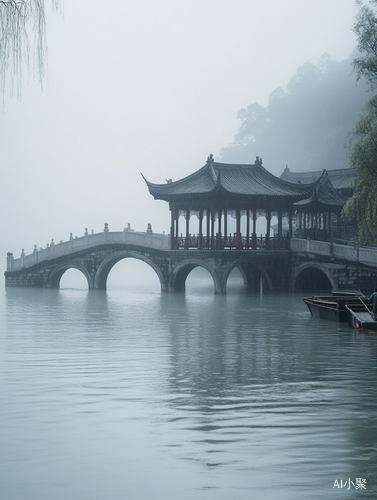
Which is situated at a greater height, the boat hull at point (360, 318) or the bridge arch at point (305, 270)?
the bridge arch at point (305, 270)

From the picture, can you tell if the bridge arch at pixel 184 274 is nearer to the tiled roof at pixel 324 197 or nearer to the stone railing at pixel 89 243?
the stone railing at pixel 89 243

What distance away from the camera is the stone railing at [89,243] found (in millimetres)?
39125

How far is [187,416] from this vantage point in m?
9.20

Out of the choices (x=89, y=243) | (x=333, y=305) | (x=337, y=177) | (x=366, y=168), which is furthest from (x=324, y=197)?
(x=333, y=305)

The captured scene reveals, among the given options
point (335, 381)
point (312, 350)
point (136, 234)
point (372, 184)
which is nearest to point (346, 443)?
point (335, 381)

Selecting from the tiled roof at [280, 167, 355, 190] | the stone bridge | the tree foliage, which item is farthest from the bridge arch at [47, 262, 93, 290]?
the tree foliage

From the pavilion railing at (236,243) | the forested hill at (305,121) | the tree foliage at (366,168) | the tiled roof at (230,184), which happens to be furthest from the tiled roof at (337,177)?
the tree foliage at (366,168)

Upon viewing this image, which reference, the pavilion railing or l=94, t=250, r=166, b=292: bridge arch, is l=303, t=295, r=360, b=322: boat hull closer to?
the pavilion railing

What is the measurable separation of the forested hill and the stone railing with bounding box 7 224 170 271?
34.9 metres

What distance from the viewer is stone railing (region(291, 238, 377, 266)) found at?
109 ft

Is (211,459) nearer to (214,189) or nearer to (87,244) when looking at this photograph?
(214,189)

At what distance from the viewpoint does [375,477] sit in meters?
6.81

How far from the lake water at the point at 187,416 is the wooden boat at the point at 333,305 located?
2960 mm

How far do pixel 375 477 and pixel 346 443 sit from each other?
1.13 meters
